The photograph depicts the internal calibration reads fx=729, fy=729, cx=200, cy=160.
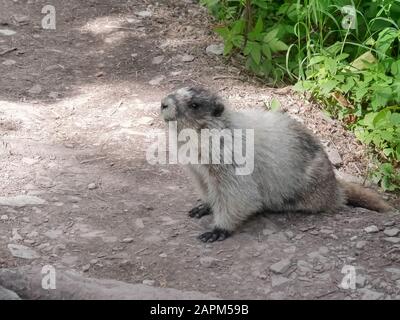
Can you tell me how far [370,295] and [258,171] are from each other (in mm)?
1312

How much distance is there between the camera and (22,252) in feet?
16.4

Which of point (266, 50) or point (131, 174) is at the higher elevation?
point (266, 50)

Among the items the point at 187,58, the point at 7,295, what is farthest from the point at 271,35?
the point at 7,295

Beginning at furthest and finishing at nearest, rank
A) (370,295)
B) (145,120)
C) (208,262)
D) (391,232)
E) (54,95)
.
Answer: (54,95), (145,120), (391,232), (208,262), (370,295)

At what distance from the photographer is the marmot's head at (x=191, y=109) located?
5332mm

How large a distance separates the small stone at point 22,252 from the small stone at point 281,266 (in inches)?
63.3

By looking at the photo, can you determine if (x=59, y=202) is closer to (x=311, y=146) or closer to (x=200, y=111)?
(x=200, y=111)

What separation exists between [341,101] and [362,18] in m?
0.91

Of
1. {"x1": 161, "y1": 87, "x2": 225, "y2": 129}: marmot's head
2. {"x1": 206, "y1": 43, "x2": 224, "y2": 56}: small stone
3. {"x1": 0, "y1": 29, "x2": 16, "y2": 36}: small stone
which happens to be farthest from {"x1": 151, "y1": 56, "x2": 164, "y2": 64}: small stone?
{"x1": 161, "y1": 87, "x2": 225, "y2": 129}: marmot's head

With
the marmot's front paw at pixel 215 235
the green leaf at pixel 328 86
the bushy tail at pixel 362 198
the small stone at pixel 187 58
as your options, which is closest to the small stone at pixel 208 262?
the marmot's front paw at pixel 215 235

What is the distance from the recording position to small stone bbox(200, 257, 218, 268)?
4992 millimetres

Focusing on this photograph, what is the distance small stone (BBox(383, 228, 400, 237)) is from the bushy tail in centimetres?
67

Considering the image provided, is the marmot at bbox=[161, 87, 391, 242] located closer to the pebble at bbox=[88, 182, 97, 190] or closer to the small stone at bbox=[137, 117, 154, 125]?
the pebble at bbox=[88, 182, 97, 190]

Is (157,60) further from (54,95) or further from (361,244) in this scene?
(361,244)
